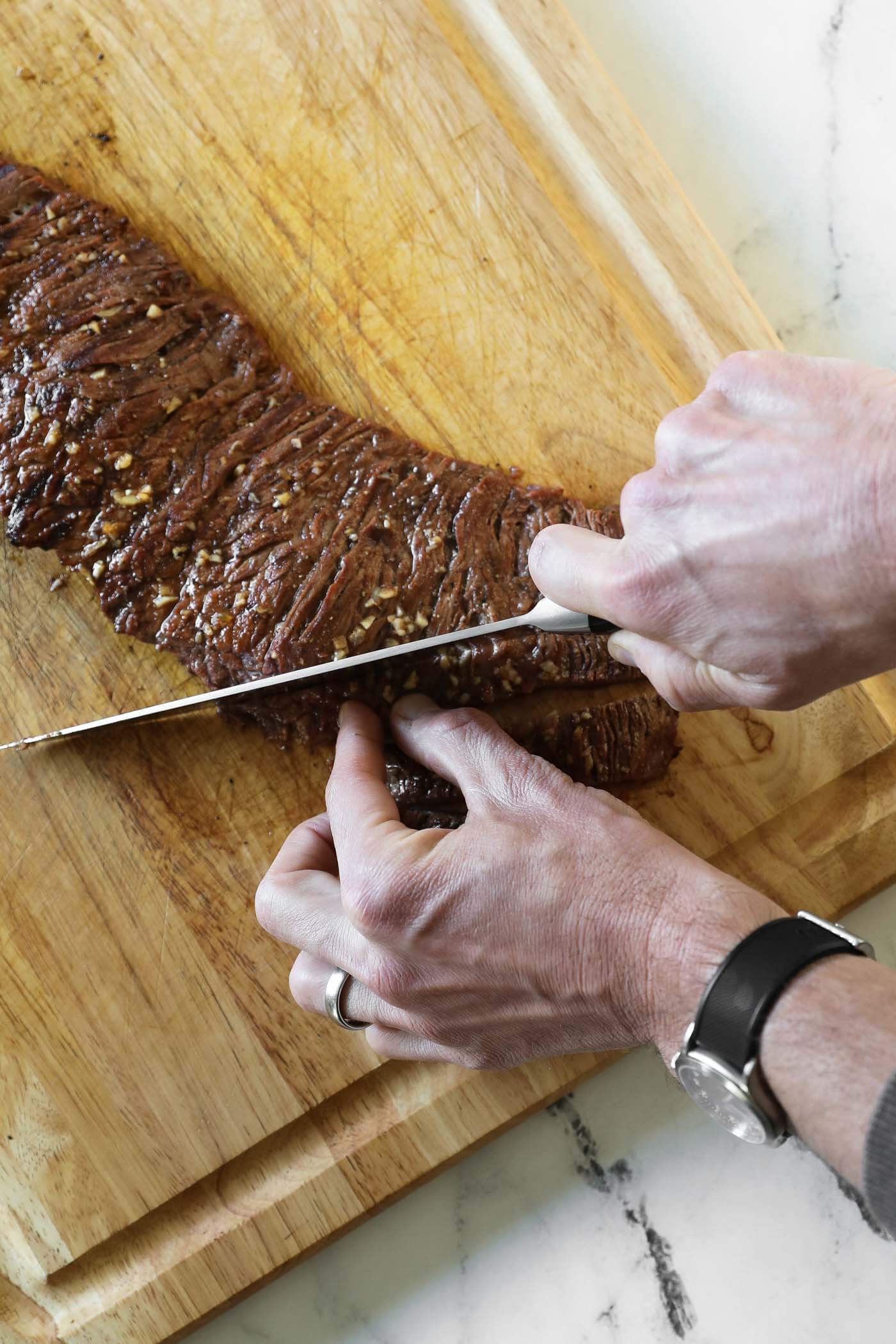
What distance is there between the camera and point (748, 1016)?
181 cm

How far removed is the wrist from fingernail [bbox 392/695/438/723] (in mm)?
836

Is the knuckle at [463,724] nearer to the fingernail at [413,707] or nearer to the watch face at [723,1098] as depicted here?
the fingernail at [413,707]

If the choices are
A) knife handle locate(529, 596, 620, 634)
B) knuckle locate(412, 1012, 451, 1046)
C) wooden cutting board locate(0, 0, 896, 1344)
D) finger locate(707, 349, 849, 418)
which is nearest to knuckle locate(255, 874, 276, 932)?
wooden cutting board locate(0, 0, 896, 1344)

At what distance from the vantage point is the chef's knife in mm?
2189

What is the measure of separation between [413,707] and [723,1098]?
1.16 m

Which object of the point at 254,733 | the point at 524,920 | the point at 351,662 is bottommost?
the point at 524,920

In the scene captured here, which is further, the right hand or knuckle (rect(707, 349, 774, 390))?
knuckle (rect(707, 349, 774, 390))

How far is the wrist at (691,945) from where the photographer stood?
6.22 feet

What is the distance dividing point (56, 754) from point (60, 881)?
0.35 m

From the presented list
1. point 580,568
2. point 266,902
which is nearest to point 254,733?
point 266,902

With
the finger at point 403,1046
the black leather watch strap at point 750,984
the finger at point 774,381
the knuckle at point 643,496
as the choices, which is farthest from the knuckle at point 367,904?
the finger at point 774,381

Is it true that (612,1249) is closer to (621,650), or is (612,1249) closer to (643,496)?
(621,650)

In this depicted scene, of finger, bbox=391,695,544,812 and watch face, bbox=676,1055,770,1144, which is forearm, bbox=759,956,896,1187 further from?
finger, bbox=391,695,544,812

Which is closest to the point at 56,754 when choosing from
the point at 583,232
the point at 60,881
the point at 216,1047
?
the point at 60,881
